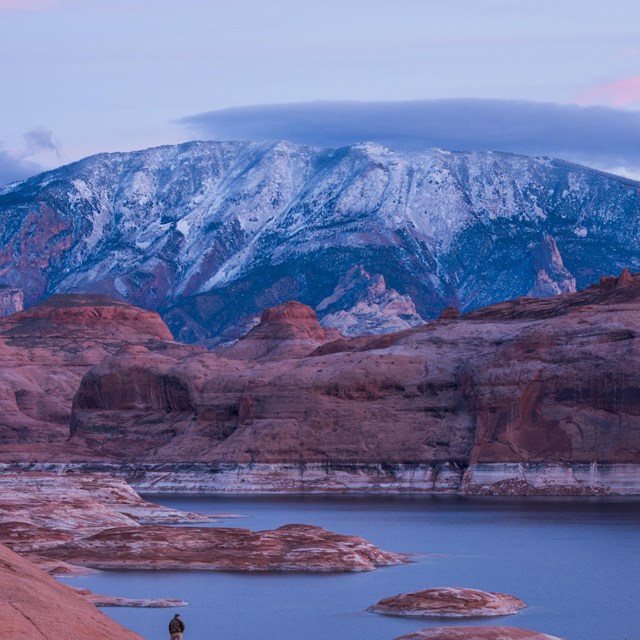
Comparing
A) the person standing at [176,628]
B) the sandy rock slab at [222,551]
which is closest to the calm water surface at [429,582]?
the sandy rock slab at [222,551]

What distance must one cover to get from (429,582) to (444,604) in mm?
14943

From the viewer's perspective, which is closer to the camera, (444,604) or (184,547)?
(444,604)

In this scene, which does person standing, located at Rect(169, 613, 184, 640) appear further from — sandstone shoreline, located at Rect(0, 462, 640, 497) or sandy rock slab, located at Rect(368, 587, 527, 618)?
sandstone shoreline, located at Rect(0, 462, 640, 497)

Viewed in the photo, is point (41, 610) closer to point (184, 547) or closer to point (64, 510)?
point (184, 547)

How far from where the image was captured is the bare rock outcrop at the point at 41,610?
Answer: 131 feet

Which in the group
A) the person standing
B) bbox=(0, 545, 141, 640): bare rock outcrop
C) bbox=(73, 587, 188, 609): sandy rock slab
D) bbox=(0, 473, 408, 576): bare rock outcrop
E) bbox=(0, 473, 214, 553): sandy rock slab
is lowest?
bbox=(0, 473, 214, 553): sandy rock slab

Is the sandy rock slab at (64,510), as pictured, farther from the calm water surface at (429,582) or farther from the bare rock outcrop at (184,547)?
the calm water surface at (429,582)

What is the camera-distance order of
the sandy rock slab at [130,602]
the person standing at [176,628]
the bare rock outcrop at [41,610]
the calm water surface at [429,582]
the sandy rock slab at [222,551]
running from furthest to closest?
the sandy rock slab at [222,551] → the sandy rock slab at [130,602] → the calm water surface at [429,582] → the person standing at [176,628] → the bare rock outcrop at [41,610]

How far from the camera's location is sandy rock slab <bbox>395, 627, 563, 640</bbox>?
186 ft

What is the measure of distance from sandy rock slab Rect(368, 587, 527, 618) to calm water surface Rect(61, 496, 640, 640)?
100 centimetres

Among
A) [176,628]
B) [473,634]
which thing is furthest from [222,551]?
[176,628]

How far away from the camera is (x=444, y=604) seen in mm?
72375

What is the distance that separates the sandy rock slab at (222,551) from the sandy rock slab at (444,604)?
1903 cm

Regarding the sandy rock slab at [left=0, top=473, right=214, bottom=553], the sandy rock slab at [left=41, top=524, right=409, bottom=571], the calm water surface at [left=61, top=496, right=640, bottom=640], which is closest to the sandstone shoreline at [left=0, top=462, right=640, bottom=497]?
the calm water surface at [left=61, top=496, right=640, bottom=640]
